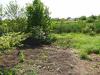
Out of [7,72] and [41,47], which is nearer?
[7,72]

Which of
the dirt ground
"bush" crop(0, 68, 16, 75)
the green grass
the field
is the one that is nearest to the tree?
the field

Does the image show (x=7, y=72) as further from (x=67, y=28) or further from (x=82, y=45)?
(x=67, y=28)

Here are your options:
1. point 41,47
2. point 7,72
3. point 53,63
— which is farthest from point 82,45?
point 7,72

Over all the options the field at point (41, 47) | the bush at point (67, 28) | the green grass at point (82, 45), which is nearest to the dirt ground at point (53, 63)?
the field at point (41, 47)

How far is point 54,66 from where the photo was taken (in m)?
9.57

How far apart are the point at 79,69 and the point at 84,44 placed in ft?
15.8

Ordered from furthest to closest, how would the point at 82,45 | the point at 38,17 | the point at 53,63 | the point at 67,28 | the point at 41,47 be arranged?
the point at 67,28 < the point at 38,17 < the point at 82,45 < the point at 41,47 < the point at 53,63

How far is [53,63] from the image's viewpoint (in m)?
9.91

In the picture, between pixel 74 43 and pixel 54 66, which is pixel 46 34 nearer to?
pixel 74 43

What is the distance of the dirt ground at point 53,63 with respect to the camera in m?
9.17

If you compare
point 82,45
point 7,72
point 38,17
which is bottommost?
point 82,45

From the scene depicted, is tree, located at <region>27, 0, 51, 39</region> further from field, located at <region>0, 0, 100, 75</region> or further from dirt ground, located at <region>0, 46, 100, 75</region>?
dirt ground, located at <region>0, 46, 100, 75</region>

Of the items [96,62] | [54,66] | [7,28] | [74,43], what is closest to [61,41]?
[74,43]

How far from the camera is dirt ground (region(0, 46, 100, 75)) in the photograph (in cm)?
917
